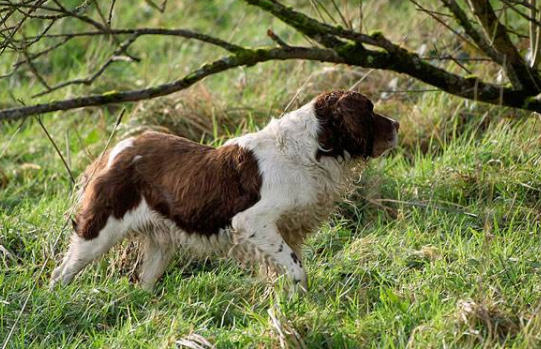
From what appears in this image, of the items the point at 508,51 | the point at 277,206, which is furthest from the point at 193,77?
the point at 508,51

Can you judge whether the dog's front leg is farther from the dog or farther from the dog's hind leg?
the dog's hind leg

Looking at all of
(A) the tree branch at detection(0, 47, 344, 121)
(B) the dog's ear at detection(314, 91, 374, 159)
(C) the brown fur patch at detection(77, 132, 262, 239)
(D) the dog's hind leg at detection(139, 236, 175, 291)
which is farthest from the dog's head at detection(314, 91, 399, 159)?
(D) the dog's hind leg at detection(139, 236, 175, 291)

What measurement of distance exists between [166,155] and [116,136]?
2.09 metres

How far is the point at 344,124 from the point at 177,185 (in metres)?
0.93

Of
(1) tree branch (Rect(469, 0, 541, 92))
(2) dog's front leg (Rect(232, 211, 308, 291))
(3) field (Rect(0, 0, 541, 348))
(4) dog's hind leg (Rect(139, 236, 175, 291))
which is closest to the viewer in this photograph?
(3) field (Rect(0, 0, 541, 348))

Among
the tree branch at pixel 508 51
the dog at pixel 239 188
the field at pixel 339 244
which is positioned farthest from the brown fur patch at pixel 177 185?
the tree branch at pixel 508 51

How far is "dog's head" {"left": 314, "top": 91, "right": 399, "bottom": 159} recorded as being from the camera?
491 cm

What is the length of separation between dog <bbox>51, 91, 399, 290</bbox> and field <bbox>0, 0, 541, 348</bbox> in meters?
0.20

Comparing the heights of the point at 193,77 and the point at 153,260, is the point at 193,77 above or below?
above

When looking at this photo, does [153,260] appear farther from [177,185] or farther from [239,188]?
[239,188]

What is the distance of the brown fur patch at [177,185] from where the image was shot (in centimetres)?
500

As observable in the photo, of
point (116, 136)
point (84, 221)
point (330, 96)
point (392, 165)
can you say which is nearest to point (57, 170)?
point (116, 136)

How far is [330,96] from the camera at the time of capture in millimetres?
4977

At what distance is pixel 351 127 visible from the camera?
16.1 ft
